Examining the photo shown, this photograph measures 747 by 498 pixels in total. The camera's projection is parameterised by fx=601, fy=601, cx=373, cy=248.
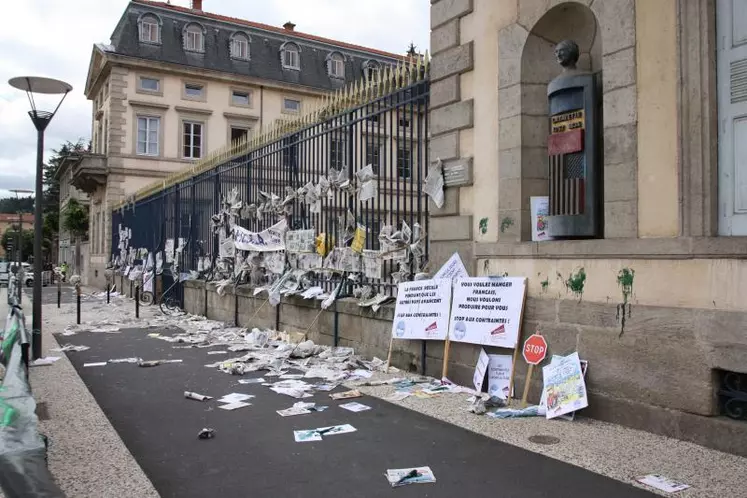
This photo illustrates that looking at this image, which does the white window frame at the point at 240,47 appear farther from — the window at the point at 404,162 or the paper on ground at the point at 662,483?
the paper on ground at the point at 662,483

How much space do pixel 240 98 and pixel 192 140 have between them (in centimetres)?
381

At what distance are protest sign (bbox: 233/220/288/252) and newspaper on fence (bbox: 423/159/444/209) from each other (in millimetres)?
4081

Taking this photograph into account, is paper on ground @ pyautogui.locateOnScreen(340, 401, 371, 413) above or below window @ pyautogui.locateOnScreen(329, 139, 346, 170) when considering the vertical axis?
below

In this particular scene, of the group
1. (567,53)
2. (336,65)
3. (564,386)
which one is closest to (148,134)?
(336,65)

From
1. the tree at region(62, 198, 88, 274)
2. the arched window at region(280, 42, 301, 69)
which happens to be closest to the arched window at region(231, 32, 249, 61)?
the arched window at region(280, 42, 301, 69)

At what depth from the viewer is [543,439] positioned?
456 centimetres

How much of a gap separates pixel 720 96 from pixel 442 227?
3.09 meters

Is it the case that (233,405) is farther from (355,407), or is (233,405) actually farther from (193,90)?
(193,90)

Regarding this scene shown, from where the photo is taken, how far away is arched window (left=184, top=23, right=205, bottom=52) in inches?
1335

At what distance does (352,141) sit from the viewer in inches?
338

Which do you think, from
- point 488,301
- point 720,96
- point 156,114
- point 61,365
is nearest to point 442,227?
point 488,301

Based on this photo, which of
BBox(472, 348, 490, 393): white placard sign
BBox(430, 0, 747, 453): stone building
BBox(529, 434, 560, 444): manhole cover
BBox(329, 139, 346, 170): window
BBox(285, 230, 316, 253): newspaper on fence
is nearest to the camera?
BBox(430, 0, 747, 453): stone building

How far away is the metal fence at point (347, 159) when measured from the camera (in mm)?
7520

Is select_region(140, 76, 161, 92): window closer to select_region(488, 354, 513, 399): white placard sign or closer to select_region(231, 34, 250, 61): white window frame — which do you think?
select_region(231, 34, 250, 61): white window frame
